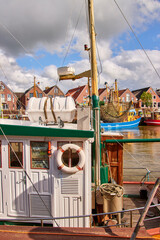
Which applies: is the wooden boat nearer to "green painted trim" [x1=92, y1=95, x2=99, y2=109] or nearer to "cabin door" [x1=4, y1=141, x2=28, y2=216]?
"green painted trim" [x1=92, y1=95, x2=99, y2=109]

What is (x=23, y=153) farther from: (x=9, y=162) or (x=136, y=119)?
(x=136, y=119)

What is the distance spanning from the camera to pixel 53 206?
4.45 m

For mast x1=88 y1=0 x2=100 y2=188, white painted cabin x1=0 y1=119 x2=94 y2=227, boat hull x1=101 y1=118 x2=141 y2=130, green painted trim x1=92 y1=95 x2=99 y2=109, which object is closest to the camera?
white painted cabin x1=0 y1=119 x2=94 y2=227

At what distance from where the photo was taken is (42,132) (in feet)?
14.0

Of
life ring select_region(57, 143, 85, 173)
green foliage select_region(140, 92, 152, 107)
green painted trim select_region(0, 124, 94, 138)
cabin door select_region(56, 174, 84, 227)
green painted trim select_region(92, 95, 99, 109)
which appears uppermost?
green foliage select_region(140, 92, 152, 107)

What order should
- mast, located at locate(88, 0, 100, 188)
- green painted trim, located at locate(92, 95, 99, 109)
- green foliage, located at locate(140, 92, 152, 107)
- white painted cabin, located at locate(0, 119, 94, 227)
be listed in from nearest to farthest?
white painted cabin, located at locate(0, 119, 94, 227), mast, located at locate(88, 0, 100, 188), green painted trim, located at locate(92, 95, 99, 109), green foliage, located at locate(140, 92, 152, 107)

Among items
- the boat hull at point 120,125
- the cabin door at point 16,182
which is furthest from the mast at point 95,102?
the boat hull at point 120,125

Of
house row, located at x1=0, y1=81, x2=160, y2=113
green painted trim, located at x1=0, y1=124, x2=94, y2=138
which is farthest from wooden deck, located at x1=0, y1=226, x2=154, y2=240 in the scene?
house row, located at x1=0, y1=81, x2=160, y2=113

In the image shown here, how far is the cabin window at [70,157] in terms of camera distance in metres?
4.46

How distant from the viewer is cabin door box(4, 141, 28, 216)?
4.46m

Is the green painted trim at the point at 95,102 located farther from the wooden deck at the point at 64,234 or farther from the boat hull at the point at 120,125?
the boat hull at the point at 120,125

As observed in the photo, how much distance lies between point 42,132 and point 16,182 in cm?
154

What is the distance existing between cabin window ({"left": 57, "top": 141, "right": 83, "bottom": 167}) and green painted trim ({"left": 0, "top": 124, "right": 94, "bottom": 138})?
32 centimetres

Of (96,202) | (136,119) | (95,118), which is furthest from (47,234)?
(136,119)
